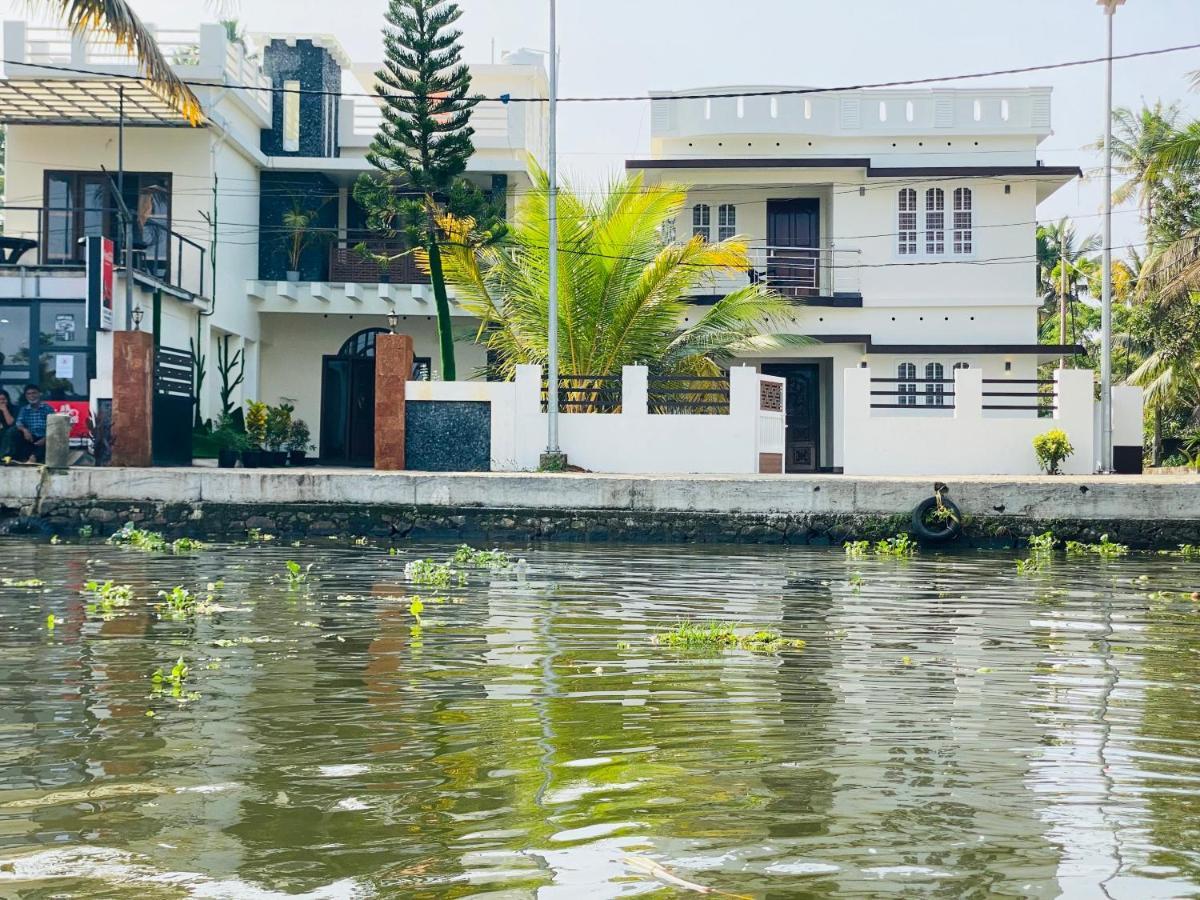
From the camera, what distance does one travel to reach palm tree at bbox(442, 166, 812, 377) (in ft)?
80.5

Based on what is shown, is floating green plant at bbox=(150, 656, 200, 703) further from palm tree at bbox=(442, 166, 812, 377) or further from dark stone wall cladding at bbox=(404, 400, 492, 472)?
palm tree at bbox=(442, 166, 812, 377)

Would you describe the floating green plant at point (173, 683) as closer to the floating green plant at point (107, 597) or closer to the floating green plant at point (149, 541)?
the floating green plant at point (107, 597)

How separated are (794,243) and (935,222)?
298 cm

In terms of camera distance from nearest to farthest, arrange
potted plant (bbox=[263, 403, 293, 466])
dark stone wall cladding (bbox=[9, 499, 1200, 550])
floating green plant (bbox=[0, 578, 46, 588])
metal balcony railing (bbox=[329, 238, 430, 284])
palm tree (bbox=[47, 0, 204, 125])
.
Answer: floating green plant (bbox=[0, 578, 46, 588])
palm tree (bbox=[47, 0, 204, 125])
dark stone wall cladding (bbox=[9, 499, 1200, 550])
potted plant (bbox=[263, 403, 293, 466])
metal balcony railing (bbox=[329, 238, 430, 284])

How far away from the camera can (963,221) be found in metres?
29.1

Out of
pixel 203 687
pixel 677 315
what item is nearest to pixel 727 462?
pixel 677 315

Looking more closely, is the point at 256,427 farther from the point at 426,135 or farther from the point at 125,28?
the point at 125,28

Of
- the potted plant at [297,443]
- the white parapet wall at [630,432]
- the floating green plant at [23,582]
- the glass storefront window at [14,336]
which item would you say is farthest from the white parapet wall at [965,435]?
the floating green plant at [23,582]

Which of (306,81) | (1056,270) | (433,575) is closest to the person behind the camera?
(433,575)

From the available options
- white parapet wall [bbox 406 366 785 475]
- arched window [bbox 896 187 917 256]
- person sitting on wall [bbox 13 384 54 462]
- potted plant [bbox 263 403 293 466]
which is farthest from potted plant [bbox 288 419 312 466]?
arched window [bbox 896 187 917 256]

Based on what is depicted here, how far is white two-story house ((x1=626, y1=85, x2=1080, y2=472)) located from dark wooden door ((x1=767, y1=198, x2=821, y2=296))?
0.06 meters

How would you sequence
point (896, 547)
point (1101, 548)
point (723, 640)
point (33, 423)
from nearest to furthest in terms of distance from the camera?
point (723, 640) < point (896, 547) < point (1101, 548) < point (33, 423)

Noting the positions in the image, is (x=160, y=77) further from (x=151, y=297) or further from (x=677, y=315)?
(x=677, y=315)

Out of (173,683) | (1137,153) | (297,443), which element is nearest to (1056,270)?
(1137,153)
